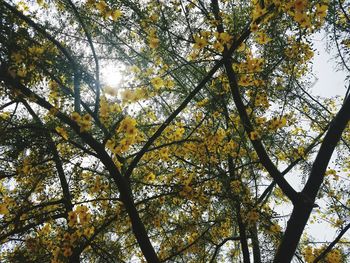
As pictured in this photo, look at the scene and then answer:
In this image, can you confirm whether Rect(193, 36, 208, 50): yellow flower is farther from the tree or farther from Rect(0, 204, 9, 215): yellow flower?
Rect(0, 204, 9, 215): yellow flower

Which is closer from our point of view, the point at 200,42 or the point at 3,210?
the point at 200,42

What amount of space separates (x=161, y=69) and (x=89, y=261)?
3078 millimetres

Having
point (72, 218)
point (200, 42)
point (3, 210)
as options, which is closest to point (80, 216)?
point (72, 218)

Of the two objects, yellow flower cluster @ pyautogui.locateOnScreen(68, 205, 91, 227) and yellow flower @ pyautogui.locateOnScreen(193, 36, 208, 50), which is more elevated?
yellow flower @ pyautogui.locateOnScreen(193, 36, 208, 50)

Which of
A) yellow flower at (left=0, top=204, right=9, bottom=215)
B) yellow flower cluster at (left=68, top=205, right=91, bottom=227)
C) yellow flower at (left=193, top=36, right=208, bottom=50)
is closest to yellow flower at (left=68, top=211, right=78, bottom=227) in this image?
yellow flower cluster at (left=68, top=205, right=91, bottom=227)

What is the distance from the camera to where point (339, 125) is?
3.60 meters

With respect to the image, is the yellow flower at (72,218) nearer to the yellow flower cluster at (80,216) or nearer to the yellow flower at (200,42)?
the yellow flower cluster at (80,216)

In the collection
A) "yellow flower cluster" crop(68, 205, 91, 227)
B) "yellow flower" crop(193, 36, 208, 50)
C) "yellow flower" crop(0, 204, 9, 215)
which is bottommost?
"yellow flower cluster" crop(68, 205, 91, 227)

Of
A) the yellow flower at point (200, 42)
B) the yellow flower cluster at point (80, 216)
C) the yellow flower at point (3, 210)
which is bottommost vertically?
the yellow flower cluster at point (80, 216)

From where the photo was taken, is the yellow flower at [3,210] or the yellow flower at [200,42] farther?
the yellow flower at [3,210]

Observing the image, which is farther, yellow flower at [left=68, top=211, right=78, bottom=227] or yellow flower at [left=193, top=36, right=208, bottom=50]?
yellow flower at [left=68, top=211, right=78, bottom=227]

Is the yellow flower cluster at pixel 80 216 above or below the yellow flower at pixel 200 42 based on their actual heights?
below

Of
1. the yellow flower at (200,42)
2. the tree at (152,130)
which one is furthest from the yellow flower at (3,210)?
the yellow flower at (200,42)

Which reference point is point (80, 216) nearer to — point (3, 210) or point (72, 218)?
point (72, 218)
